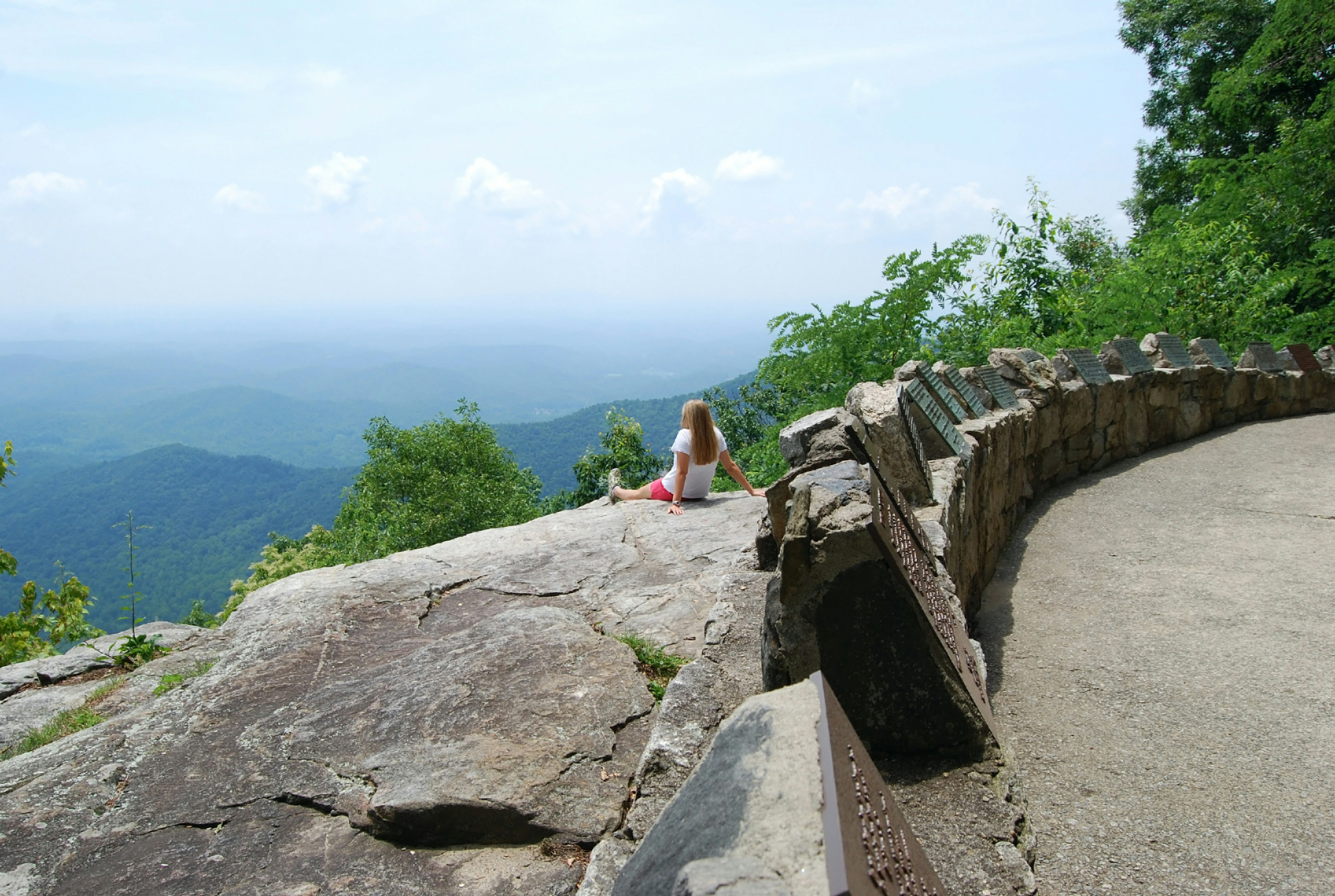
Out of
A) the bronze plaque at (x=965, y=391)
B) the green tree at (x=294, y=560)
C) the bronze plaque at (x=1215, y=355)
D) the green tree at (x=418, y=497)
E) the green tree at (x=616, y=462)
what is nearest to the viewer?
the bronze plaque at (x=965, y=391)

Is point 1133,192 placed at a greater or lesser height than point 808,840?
greater

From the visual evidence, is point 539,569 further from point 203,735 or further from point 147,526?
point 147,526

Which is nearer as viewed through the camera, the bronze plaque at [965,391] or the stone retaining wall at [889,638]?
the stone retaining wall at [889,638]

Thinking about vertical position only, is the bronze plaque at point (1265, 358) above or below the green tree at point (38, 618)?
above

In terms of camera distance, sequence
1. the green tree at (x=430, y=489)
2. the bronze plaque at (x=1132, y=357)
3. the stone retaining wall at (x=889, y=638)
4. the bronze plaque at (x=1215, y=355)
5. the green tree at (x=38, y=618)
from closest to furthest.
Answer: the stone retaining wall at (x=889, y=638) < the green tree at (x=38, y=618) < the bronze plaque at (x=1132, y=357) < the bronze plaque at (x=1215, y=355) < the green tree at (x=430, y=489)

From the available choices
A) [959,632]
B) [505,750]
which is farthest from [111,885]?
[959,632]

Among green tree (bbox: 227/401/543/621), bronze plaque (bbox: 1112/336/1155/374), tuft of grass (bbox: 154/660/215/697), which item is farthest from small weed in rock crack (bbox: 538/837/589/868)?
green tree (bbox: 227/401/543/621)

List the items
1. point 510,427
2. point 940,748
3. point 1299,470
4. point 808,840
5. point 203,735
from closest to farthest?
point 808,840
point 940,748
point 203,735
point 1299,470
point 510,427

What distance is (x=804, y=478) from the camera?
2846 mm

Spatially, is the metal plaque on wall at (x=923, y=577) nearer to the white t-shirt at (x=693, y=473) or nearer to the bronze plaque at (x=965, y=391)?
the bronze plaque at (x=965, y=391)

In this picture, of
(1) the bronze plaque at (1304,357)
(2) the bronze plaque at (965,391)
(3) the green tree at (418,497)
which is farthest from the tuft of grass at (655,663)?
(3) the green tree at (418,497)

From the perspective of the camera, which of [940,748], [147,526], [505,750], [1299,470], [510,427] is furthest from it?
[510,427]

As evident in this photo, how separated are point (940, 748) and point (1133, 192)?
24.2 m

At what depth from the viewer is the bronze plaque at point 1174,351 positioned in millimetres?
8438
